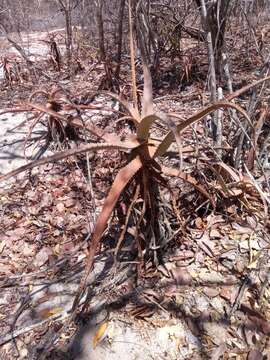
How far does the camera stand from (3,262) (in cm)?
216

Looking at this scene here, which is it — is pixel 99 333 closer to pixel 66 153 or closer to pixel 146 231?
pixel 146 231

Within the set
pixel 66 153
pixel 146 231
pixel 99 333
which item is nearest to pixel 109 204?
pixel 66 153

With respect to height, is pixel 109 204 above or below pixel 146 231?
above

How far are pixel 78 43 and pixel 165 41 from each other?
74.9 inches

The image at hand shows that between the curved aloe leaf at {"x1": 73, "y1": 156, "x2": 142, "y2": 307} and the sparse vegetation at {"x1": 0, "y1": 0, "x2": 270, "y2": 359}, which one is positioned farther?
the sparse vegetation at {"x1": 0, "y1": 0, "x2": 270, "y2": 359}

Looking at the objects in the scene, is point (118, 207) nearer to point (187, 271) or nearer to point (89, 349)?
point (187, 271)

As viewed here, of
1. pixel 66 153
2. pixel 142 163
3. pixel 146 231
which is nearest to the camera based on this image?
pixel 66 153

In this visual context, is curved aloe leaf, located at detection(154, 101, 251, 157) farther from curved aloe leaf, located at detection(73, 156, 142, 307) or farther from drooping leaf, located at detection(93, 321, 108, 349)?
drooping leaf, located at detection(93, 321, 108, 349)

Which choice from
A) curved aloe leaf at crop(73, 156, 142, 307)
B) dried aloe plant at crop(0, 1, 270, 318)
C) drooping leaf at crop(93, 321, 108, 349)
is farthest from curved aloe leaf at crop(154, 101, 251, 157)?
drooping leaf at crop(93, 321, 108, 349)

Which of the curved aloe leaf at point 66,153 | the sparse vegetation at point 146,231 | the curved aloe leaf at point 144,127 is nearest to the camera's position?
the curved aloe leaf at point 66,153

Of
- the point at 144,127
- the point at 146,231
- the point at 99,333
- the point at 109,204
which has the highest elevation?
the point at 144,127

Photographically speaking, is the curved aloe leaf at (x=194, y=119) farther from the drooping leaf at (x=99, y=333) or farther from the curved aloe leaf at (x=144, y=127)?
the drooping leaf at (x=99, y=333)

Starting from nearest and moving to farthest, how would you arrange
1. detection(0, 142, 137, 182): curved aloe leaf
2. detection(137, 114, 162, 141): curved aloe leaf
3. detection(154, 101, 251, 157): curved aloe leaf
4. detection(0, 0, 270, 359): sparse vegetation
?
1. detection(0, 142, 137, 182): curved aloe leaf
2. detection(154, 101, 251, 157): curved aloe leaf
3. detection(137, 114, 162, 141): curved aloe leaf
4. detection(0, 0, 270, 359): sparse vegetation

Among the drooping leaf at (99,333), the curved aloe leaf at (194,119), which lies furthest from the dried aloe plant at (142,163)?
the drooping leaf at (99,333)
